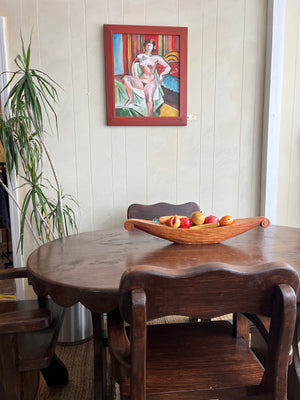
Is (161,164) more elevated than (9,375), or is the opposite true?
(161,164)

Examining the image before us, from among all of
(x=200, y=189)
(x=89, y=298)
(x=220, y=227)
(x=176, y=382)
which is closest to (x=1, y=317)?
(x=89, y=298)

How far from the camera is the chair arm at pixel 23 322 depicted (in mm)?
1075

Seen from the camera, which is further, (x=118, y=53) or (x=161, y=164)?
(x=161, y=164)

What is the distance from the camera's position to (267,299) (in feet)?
2.59

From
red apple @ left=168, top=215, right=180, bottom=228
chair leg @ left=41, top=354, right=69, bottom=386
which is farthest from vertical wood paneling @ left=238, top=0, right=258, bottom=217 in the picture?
chair leg @ left=41, top=354, right=69, bottom=386

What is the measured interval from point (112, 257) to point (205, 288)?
65 centimetres

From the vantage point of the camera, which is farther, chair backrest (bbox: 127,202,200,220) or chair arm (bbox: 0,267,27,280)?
chair backrest (bbox: 127,202,200,220)

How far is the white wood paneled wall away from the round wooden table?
0.81 metres

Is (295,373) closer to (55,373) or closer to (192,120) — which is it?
(55,373)

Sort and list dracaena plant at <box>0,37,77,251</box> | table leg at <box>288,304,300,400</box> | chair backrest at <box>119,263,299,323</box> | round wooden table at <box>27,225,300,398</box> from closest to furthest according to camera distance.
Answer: chair backrest at <box>119,263,299,323</box>
round wooden table at <box>27,225,300,398</box>
table leg at <box>288,304,300,400</box>
dracaena plant at <box>0,37,77,251</box>

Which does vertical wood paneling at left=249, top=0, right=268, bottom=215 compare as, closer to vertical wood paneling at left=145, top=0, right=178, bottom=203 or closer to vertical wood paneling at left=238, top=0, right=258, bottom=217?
vertical wood paneling at left=238, top=0, right=258, bottom=217

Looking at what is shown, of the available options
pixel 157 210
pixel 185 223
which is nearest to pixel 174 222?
pixel 185 223

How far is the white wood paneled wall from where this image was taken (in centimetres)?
232

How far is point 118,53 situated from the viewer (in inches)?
93.3
